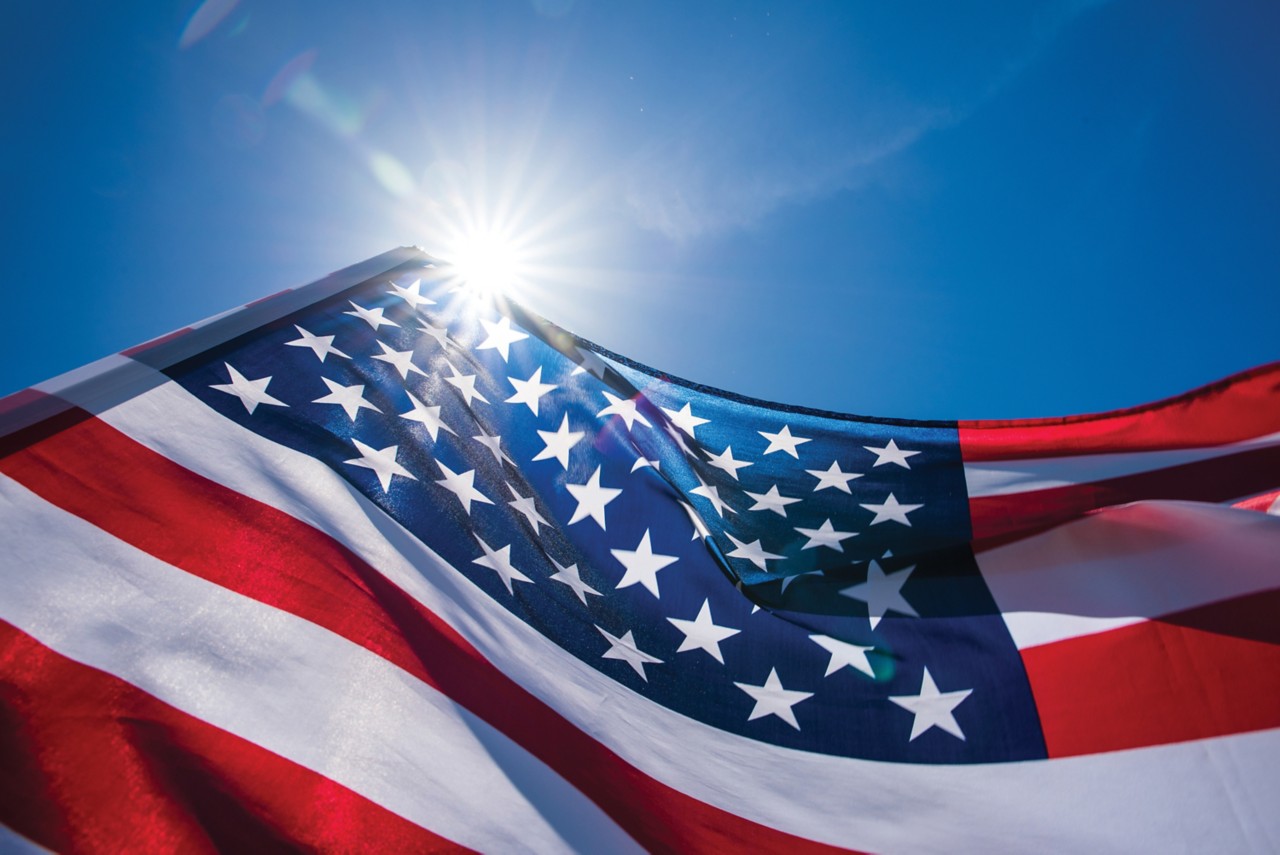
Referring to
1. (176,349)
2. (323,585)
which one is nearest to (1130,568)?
(323,585)

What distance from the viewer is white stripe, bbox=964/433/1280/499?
4.12 m

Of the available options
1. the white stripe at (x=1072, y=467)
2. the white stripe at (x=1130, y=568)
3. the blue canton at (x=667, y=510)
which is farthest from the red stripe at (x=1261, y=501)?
A: the blue canton at (x=667, y=510)

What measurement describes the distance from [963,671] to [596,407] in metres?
2.40

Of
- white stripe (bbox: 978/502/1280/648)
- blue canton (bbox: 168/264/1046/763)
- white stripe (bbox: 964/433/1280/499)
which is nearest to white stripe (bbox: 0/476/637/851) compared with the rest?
blue canton (bbox: 168/264/1046/763)

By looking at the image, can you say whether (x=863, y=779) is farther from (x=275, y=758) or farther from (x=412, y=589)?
(x=275, y=758)

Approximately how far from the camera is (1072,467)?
13.9ft

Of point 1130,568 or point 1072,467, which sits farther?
point 1072,467

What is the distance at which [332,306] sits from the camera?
3871 mm

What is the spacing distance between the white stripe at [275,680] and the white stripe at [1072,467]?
9.60 ft

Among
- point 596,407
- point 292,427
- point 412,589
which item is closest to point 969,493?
point 596,407

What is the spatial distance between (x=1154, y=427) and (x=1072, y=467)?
54 centimetres

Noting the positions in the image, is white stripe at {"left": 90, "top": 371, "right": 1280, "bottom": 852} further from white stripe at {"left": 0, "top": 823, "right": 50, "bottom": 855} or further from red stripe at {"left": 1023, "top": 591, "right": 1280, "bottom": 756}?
white stripe at {"left": 0, "top": 823, "right": 50, "bottom": 855}

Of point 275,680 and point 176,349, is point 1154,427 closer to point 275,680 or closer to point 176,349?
point 275,680

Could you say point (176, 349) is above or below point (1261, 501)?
below
